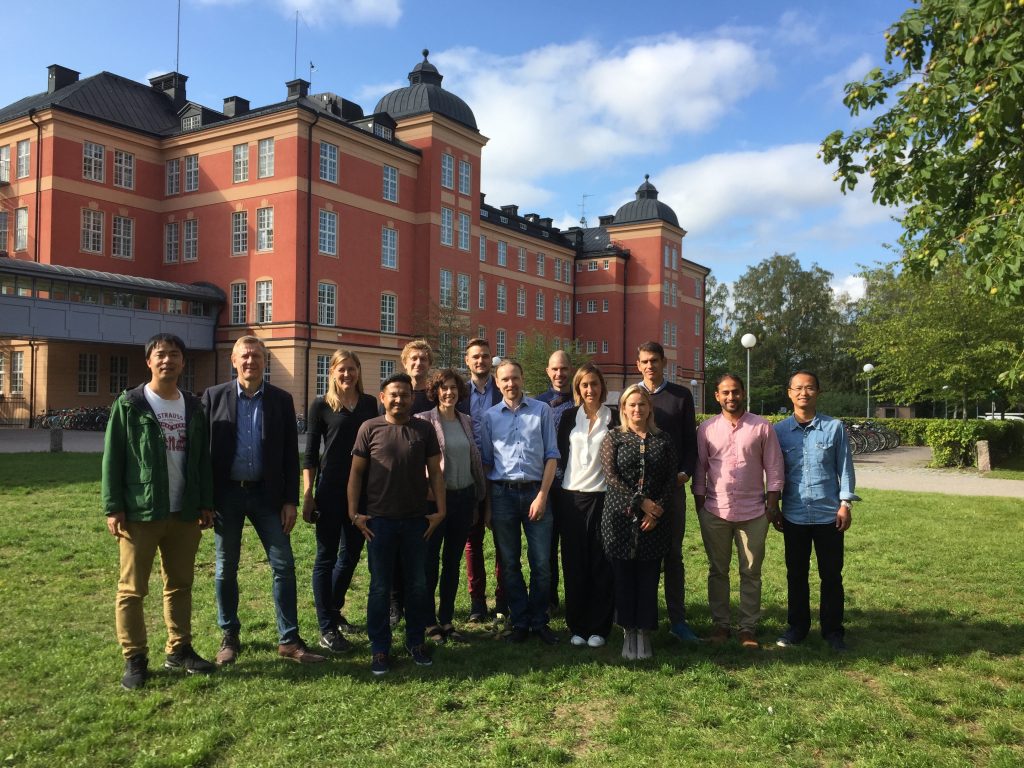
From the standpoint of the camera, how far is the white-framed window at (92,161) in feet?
115

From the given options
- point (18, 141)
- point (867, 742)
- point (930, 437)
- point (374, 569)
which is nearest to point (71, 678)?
point (374, 569)

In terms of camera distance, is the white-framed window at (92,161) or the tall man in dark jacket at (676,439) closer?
the tall man in dark jacket at (676,439)

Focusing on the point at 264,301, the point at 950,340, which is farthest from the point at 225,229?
the point at 950,340

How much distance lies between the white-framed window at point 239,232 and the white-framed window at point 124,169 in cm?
532

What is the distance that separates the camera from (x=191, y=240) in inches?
1489

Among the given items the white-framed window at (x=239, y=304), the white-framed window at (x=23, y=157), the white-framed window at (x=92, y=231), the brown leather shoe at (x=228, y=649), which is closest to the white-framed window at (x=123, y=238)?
the white-framed window at (x=92, y=231)

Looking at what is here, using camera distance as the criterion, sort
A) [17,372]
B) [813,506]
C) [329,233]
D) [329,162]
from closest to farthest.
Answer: [813,506] < [17,372] < [329,162] < [329,233]

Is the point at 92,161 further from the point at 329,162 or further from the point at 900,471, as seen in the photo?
the point at 900,471

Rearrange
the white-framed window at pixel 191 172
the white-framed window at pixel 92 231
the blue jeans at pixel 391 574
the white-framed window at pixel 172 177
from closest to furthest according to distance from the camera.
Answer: the blue jeans at pixel 391 574 < the white-framed window at pixel 92 231 < the white-framed window at pixel 191 172 < the white-framed window at pixel 172 177

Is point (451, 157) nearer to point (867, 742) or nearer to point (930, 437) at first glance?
point (930, 437)

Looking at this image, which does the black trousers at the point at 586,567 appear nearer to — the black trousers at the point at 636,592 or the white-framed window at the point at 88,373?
the black trousers at the point at 636,592

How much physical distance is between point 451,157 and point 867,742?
41.0 m

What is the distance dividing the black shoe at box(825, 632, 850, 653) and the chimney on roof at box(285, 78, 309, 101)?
129 ft

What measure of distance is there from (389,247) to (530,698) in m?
36.9
